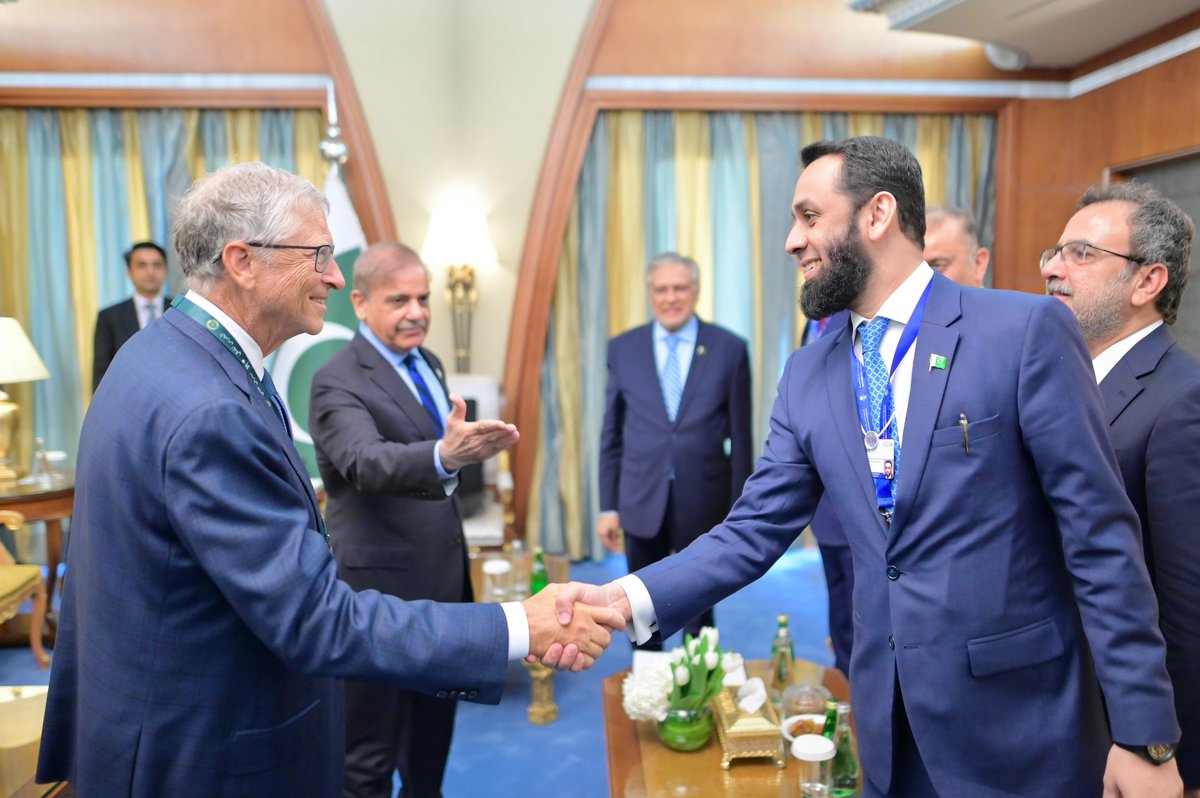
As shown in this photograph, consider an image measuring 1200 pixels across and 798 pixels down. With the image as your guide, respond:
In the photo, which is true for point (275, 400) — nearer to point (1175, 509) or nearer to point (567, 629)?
point (567, 629)

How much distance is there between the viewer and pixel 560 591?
1725 millimetres

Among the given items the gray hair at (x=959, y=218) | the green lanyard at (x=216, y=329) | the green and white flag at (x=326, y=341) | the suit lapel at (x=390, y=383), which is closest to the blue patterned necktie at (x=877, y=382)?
the green lanyard at (x=216, y=329)

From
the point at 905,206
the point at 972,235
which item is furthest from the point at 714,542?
the point at 972,235

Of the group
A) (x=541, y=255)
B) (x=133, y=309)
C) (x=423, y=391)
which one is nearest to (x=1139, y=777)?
(x=423, y=391)

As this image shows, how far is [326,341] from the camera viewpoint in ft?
16.1

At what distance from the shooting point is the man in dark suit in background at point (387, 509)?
238cm

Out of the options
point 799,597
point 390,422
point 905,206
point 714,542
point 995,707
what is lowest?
point 799,597

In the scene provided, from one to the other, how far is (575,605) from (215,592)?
0.67m

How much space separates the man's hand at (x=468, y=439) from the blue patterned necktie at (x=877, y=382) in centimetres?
91

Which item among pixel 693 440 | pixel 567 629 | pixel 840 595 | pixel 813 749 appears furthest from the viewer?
pixel 693 440

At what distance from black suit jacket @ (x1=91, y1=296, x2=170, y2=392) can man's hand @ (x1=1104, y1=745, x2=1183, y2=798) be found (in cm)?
485

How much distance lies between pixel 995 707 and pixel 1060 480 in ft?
1.24

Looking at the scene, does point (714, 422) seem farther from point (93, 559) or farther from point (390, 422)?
point (93, 559)

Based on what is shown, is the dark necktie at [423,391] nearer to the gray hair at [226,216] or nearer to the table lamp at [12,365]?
the gray hair at [226,216]
